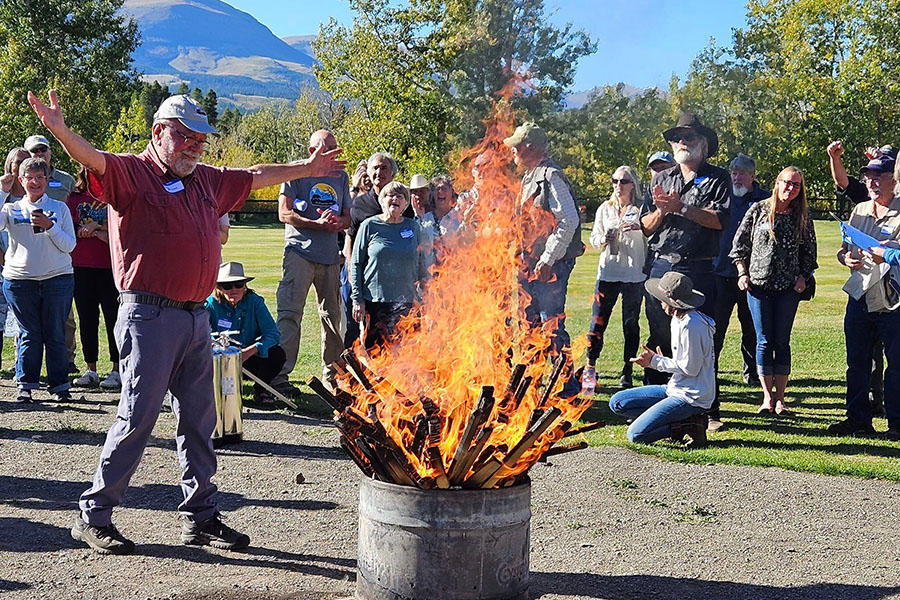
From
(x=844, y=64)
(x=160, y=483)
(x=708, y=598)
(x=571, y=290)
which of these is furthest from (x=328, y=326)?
(x=844, y=64)

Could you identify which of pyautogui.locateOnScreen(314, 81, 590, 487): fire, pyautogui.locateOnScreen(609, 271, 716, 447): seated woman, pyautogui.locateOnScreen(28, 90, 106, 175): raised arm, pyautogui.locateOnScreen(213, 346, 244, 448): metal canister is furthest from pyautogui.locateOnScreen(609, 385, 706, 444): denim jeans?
pyautogui.locateOnScreen(28, 90, 106, 175): raised arm

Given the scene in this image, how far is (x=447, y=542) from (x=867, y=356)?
541 centimetres

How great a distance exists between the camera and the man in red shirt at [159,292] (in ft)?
16.4

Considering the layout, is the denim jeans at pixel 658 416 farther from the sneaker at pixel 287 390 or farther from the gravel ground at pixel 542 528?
the sneaker at pixel 287 390

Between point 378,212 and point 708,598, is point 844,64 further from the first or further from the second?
point 708,598

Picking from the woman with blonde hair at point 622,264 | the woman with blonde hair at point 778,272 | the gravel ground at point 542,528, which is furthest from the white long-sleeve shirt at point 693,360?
the woman with blonde hair at point 622,264

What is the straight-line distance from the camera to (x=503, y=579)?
4.14 meters

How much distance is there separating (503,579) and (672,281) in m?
3.96

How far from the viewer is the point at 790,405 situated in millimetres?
9328

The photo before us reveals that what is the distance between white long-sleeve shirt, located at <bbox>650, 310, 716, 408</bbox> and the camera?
7512mm

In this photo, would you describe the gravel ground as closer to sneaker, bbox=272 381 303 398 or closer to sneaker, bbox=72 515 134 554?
sneaker, bbox=72 515 134 554

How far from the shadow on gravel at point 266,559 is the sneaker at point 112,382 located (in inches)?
179

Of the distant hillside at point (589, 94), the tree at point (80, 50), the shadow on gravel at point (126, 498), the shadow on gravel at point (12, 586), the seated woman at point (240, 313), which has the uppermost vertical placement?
the tree at point (80, 50)

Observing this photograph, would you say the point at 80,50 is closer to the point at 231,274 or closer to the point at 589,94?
the point at 589,94
